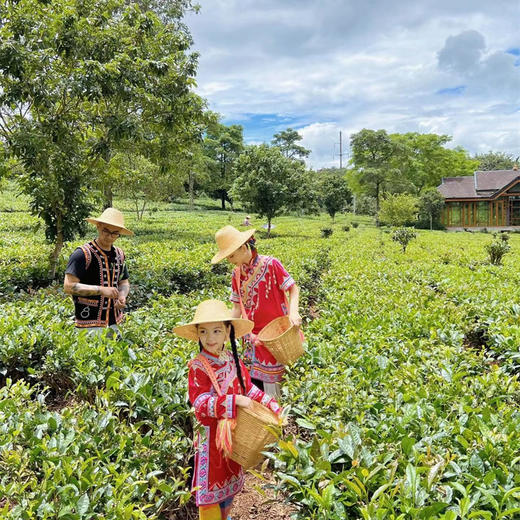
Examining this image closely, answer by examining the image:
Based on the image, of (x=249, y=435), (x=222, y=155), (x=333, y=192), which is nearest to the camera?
(x=249, y=435)

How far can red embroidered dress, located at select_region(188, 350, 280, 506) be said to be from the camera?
2.24 metres

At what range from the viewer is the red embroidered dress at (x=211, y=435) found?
7.35 ft

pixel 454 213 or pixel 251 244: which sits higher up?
pixel 454 213

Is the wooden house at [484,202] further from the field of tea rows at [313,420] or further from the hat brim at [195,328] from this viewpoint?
the hat brim at [195,328]

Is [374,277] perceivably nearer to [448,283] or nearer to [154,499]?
[448,283]

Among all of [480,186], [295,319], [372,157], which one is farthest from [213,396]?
[480,186]

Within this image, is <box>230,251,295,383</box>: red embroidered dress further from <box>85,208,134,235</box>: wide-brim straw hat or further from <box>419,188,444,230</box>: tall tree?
<box>419,188,444,230</box>: tall tree

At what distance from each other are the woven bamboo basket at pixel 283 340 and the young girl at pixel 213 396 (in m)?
0.45

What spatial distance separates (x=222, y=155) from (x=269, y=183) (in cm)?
2819

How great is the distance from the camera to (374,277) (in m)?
8.15

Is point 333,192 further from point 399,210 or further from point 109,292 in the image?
point 109,292

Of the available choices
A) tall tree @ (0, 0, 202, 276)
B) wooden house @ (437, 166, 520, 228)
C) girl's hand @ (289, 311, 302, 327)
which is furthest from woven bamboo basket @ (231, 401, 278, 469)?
wooden house @ (437, 166, 520, 228)

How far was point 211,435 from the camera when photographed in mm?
2283

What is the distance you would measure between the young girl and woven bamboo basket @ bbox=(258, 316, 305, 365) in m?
0.45
